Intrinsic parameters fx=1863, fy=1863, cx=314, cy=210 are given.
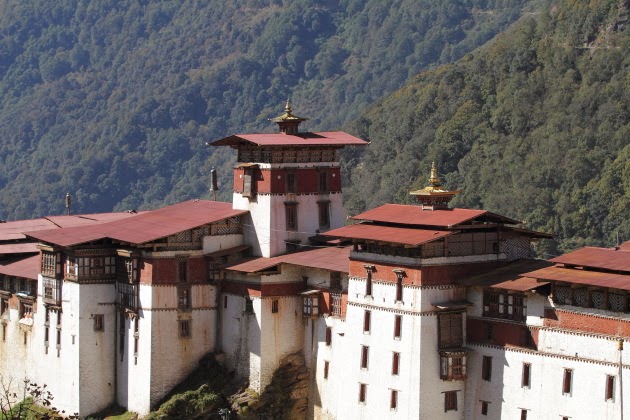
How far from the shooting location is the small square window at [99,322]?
83000mm

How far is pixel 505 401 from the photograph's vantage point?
7000 cm

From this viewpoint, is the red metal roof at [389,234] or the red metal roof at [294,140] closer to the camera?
the red metal roof at [389,234]

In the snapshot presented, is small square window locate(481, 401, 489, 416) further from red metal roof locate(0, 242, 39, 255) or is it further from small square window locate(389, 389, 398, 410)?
red metal roof locate(0, 242, 39, 255)

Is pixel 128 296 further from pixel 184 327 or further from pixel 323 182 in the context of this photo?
pixel 323 182

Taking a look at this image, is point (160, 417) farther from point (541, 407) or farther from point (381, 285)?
point (541, 407)

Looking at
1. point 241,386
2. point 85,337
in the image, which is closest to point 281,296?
point 241,386

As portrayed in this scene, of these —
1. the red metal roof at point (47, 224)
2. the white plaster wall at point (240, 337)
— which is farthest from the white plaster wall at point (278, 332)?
the red metal roof at point (47, 224)

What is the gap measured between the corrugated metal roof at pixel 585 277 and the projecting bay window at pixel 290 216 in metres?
16.2

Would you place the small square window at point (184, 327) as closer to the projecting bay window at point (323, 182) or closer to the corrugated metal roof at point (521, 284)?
the projecting bay window at point (323, 182)

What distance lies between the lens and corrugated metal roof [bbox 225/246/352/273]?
76812 mm

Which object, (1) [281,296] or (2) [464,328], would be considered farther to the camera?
(1) [281,296]

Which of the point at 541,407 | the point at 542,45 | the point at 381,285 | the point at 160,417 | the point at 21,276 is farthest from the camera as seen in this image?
the point at 542,45

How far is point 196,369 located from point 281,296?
5498 millimetres

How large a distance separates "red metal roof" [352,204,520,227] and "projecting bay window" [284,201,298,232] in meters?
6.72
